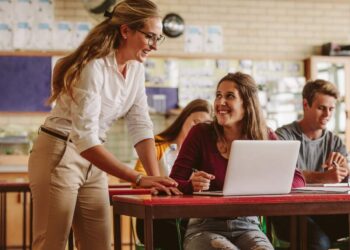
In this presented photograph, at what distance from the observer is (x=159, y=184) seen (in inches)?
90.0

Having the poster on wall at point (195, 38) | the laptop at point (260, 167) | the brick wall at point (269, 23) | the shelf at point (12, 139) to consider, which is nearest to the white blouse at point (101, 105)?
the laptop at point (260, 167)

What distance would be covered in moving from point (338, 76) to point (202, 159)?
5426 mm

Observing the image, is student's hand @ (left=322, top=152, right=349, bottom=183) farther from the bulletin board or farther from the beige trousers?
the bulletin board

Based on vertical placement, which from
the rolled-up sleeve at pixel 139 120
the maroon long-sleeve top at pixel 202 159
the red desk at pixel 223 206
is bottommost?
the red desk at pixel 223 206

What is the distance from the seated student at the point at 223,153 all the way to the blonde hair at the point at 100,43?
0.59 m

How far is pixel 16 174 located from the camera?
646cm

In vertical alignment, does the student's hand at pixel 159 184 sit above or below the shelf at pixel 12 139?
below

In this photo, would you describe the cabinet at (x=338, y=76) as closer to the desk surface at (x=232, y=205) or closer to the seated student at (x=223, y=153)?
the seated student at (x=223, y=153)

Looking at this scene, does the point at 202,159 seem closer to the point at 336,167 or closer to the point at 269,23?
the point at 336,167

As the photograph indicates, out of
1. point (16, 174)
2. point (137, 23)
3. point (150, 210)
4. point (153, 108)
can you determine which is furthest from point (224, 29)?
point (150, 210)

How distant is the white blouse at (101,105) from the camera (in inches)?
91.5

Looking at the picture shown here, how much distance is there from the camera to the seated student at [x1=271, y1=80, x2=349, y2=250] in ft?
10.5

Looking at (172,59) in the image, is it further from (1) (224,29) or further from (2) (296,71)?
(2) (296,71)

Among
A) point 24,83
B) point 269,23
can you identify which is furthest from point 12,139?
point 269,23
